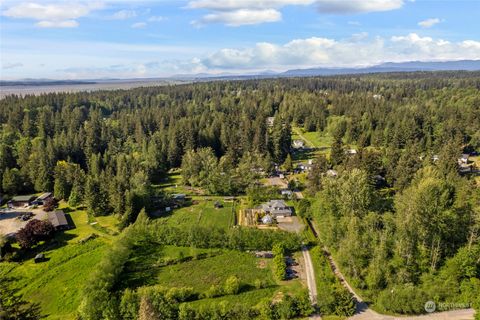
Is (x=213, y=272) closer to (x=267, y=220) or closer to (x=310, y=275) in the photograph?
(x=310, y=275)

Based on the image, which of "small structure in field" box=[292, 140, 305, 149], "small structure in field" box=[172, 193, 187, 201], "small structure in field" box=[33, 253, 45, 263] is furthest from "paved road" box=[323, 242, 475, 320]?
"small structure in field" box=[292, 140, 305, 149]

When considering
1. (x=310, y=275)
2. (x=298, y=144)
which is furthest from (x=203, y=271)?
(x=298, y=144)

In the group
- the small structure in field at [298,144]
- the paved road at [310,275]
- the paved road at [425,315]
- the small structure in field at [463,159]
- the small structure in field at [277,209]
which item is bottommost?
the paved road at [425,315]

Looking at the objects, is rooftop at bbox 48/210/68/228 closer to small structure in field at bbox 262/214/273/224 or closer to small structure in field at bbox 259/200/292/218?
small structure in field at bbox 262/214/273/224

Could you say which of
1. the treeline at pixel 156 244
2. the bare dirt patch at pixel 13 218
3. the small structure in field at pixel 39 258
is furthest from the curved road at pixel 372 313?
the bare dirt patch at pixel 13 218

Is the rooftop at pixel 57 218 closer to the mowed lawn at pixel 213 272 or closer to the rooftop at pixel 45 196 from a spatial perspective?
the rooftop at pixel 45 196
